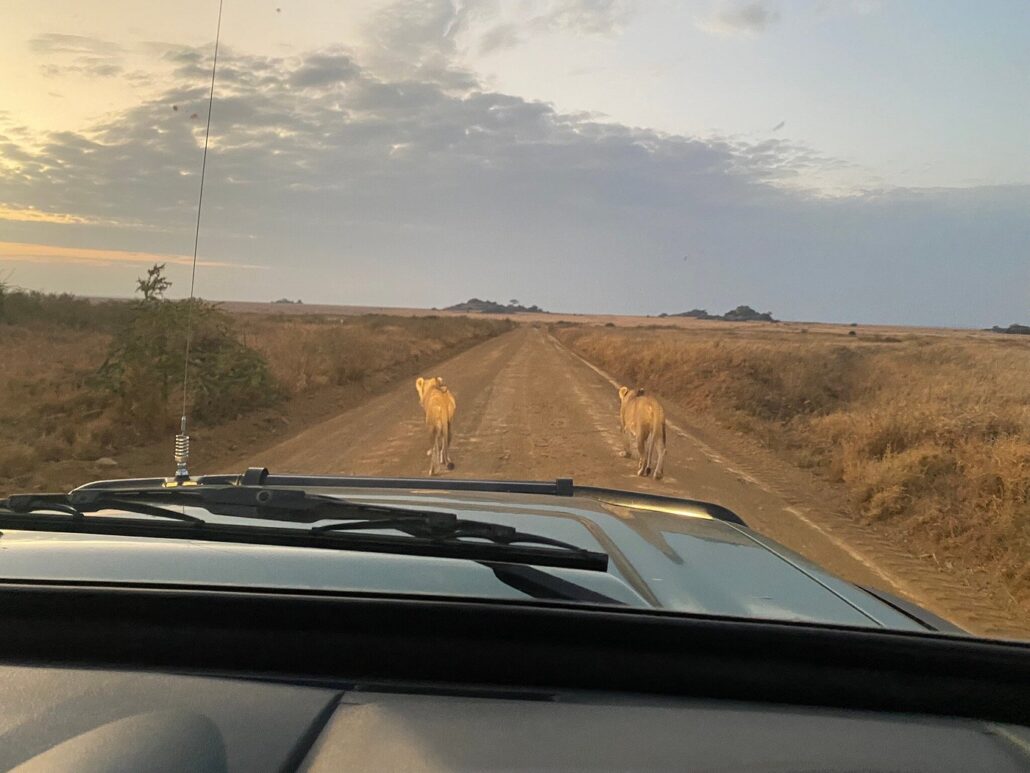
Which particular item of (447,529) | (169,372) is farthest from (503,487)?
(169,372)

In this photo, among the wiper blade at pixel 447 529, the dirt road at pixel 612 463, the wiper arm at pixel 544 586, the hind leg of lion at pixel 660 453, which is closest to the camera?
the wiper arm at pixel 544 586

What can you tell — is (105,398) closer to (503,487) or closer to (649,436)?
(649,436)

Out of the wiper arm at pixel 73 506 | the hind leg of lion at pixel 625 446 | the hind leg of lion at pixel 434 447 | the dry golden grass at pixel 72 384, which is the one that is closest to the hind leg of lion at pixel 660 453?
the hind leg of lion at pixel 625 446

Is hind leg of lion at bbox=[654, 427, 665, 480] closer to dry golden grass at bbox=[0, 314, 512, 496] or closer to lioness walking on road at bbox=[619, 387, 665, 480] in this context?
lioness walking on road at bbox=[619, 387, 665, 480]

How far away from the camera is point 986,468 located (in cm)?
1009

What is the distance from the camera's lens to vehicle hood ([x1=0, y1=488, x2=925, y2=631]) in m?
2.31

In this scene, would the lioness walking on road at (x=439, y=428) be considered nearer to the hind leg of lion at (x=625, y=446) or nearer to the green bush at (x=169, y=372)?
the hind leg of lion at (x=625, y=446)

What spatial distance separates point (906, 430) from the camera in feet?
42.5

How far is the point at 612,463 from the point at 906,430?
483cm

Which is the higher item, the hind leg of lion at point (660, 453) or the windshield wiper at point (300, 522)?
the windshield wiper at point (300, 522)

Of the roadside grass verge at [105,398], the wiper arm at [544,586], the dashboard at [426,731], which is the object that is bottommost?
the roadside grass verge at [105,398]

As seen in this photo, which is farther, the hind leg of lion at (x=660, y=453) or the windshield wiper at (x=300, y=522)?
the hind leg of lion at (x=660, y=453)

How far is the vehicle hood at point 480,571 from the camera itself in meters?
2.31

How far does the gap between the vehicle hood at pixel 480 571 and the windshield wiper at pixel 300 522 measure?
46 mm
